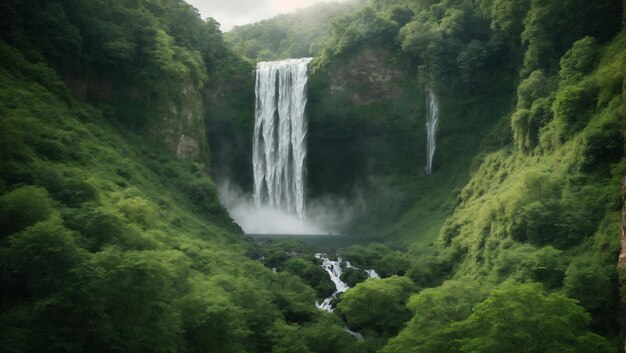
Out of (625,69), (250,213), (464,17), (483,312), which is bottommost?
(250,213)

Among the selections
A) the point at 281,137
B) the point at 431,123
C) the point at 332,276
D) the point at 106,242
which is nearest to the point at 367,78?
the point at 431,123

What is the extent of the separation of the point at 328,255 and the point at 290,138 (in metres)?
22.4

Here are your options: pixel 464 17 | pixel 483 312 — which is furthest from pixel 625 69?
pixel 464 17

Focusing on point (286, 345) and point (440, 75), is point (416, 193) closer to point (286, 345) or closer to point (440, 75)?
point (440, 75)

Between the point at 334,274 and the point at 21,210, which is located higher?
the point at 21,210

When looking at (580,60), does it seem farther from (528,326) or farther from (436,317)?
(528,326)

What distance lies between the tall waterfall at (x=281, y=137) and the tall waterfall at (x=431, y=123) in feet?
39.0

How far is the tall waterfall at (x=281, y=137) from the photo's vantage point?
60.8 m

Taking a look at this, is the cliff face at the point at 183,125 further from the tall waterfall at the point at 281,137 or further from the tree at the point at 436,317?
the tree at the point at 436,317

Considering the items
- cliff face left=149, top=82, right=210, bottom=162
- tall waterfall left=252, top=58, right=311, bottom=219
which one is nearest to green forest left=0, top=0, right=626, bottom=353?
cliff face left=149, top=82, right=210, bottom=162

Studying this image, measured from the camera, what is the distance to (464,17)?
190 feet

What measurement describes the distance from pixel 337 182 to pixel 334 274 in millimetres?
25803

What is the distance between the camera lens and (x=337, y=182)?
6281 cm

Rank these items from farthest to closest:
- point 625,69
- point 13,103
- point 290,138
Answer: point 290,138, point 13,103, point 625,69
